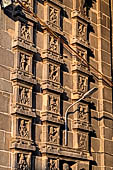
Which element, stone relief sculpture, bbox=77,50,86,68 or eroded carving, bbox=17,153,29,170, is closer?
eroded carving, bbox=17,153,29,170

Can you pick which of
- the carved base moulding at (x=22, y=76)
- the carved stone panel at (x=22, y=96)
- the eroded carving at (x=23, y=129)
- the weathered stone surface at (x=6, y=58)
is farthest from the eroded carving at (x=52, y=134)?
the weathered stone surface at (x=6, y=58)

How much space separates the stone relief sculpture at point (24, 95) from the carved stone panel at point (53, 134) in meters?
1.08

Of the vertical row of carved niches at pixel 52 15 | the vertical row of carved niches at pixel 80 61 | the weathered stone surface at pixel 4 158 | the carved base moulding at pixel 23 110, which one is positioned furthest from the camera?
the vertical row of carved niches at pixel 80 61

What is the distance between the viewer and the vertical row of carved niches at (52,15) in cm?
1464

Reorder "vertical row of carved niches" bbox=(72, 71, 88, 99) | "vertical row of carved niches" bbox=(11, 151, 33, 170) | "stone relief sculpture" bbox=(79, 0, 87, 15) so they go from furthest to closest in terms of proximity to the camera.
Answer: "stone relief sculpture" bbox=(79, 0, 87, 15) → "vertical row of carved niches" bbox=(72, 71, 88, 99) → "vertical row of carved niches" bbox=(11, 151, 33, 170)

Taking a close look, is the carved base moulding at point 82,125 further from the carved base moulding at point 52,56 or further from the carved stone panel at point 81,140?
the carved base moulding at point 52,56

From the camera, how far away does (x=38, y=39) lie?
14.2 metres

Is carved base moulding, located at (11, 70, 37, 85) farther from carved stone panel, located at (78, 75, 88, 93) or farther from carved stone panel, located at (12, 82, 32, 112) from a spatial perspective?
carved stone panel, located at (78, 75, 88, 93)

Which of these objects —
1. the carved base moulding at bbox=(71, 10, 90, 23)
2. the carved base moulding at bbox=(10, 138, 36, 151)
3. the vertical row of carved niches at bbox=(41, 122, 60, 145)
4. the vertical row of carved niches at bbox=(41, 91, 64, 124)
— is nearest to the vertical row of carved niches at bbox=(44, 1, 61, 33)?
the carved base moulding at bbox=(71, 10, 90, 23)

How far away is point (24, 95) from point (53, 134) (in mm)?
1426

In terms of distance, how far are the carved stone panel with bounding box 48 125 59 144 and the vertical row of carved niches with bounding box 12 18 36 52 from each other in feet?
7.30

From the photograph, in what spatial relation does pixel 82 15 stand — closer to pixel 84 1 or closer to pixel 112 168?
pixel 84 1

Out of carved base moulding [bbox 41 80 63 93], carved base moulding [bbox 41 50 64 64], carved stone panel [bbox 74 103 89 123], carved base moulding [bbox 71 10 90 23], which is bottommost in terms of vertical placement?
carved stone panel [bbox 74 103 89 123]

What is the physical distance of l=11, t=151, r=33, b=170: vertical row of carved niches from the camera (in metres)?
12.4
